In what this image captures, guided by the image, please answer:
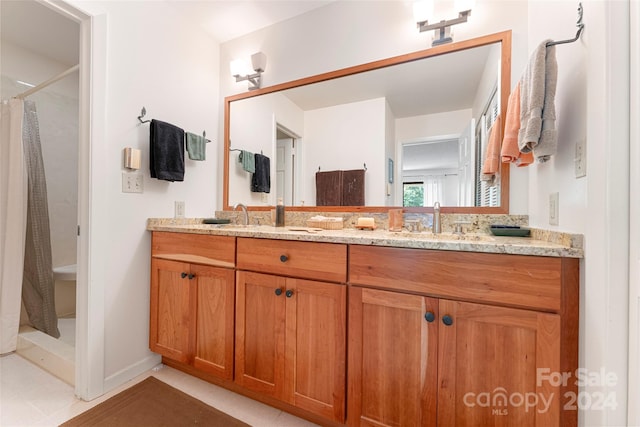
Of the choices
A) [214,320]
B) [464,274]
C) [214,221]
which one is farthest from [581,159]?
[214,221]

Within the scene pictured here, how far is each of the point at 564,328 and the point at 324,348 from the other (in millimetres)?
847

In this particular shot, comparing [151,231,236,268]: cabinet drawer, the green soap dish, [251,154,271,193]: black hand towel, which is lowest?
[151,231,236,268]: cabinet drawer

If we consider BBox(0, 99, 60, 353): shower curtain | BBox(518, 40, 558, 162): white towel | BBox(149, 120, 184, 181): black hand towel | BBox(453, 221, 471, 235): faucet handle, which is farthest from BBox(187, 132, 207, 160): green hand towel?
BBox(518, 40, 558, 162): white towel

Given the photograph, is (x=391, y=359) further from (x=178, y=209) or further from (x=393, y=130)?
(x=178, y=209)

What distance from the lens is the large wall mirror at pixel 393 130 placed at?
1.43 metres

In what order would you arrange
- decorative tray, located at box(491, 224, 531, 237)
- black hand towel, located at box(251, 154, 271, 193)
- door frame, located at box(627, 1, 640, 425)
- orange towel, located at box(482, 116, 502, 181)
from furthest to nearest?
black hand towel, located at box(251, 154, 271, 193) < orange towel, located at box(482, 116, 502, 181) < decorative tray, located at box(491, 224, 531, 237) < door frame, located at box(627, 1, 640, 425)

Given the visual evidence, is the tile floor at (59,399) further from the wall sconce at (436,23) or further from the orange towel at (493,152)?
the wall sconce at (436,23)

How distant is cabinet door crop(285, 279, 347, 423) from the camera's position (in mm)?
1100

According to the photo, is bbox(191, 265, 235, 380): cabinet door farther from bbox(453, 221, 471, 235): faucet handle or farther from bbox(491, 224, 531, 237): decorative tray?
bbox(491, 224, 531, 237): decorative tray

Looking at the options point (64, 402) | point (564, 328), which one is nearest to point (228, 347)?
point (64, 402)

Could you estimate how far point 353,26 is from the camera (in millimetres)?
1719

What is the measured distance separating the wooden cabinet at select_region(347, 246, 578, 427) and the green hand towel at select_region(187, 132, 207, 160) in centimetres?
145

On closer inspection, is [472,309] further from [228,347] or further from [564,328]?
[228,347]

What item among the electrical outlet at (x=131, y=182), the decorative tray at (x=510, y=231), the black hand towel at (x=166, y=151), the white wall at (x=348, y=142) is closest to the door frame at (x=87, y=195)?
the electrical outlet at (x=131, y=182)
